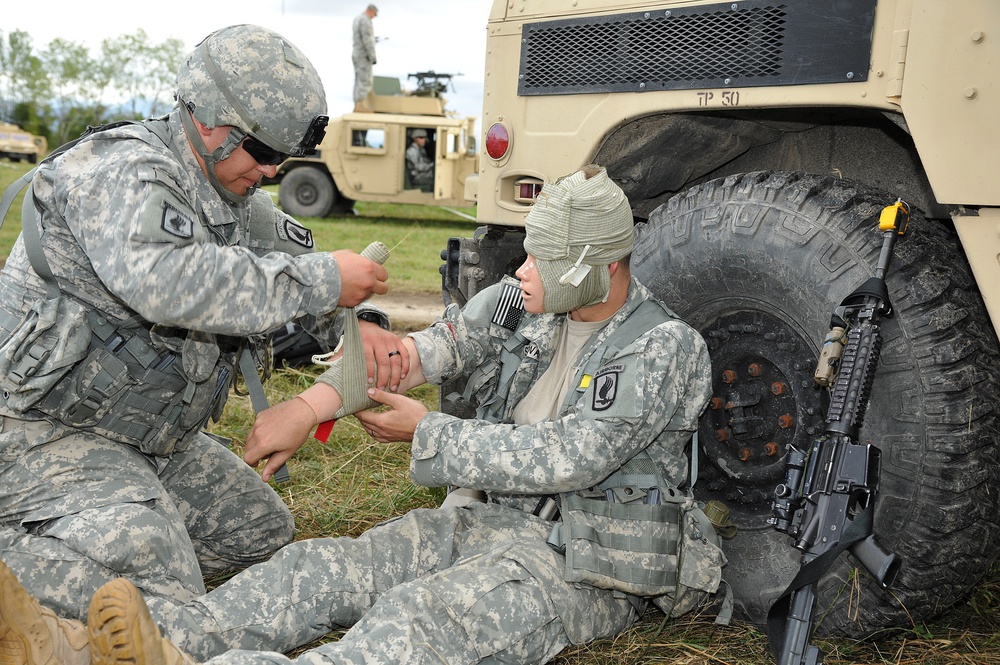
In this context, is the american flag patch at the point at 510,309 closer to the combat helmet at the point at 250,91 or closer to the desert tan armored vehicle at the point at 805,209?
the desert tan armored vehicle at the point at 805,209

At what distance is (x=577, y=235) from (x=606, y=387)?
44 cm

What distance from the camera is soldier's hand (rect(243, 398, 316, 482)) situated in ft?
9.90

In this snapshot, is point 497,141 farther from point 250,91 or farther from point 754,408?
point 754,408

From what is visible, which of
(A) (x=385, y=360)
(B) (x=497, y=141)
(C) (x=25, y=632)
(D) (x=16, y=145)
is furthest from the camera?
(D) (x=16, y=145)

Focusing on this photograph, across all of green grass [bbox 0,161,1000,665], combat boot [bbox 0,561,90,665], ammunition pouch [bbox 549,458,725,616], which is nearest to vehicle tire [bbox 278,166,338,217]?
green grass [bbox 0,161,1000,665]

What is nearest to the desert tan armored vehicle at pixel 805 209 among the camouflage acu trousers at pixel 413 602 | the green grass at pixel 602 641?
the green grass at pixel 602 641

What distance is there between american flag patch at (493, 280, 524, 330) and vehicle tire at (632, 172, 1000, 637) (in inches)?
16.7

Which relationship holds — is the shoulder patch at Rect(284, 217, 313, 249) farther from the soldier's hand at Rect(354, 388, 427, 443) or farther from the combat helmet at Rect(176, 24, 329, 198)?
the soldier's hand at Rect(354, 388, 427, 443)

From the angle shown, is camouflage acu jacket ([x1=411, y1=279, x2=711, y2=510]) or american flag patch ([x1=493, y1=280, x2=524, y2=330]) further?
american flag patch ([x1=493, y1=280, x2=524, y2=330])

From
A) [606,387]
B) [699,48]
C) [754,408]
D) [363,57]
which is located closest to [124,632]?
[606,387]

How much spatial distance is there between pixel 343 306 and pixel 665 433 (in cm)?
103

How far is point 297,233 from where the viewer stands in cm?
372

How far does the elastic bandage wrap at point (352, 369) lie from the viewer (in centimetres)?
314

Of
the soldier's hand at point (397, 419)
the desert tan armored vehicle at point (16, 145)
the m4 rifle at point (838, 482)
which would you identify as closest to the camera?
the m4 rifle at point (838, 482)
